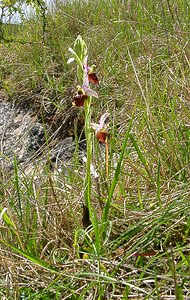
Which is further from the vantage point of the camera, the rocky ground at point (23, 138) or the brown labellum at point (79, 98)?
the rocky ground at point (23, 138)

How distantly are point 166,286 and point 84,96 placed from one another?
A: 1.73 feet

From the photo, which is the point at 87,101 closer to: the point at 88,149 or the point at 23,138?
the point at 88,149

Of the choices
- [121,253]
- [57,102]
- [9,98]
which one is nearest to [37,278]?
[121,253]

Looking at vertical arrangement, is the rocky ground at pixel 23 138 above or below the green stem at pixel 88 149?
below

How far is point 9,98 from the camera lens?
3.17 m

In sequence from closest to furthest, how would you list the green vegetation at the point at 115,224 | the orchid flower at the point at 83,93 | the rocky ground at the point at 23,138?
the green vegetation at the point at 115,224 < the orchid flower at the point at 83,93 < the rocky ground at the point at 23,138

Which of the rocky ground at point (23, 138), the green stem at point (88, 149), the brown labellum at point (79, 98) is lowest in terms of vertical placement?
the rocky ground at point (23, 138)

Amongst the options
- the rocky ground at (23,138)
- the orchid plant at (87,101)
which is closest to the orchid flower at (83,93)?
the orchid plant at (87,101)

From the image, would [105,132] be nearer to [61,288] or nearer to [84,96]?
[84,96]

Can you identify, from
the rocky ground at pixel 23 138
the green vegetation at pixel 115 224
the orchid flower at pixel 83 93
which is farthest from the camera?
the rocky ground at pixel 23 138

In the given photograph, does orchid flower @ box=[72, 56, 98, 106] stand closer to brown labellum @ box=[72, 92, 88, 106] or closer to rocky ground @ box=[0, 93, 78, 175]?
brown labellum @ box=[72, 92, 88, 106]

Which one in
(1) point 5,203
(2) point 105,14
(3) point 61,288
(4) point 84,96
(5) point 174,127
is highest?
(2) point 105,14

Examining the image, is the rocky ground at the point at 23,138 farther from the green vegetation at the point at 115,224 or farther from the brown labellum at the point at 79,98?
the brown labellum at the point at 79,98

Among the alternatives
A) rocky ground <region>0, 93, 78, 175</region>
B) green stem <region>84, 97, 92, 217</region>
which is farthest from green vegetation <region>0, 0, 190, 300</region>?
rocky ground <region>0, 93, 78, 175</region>
